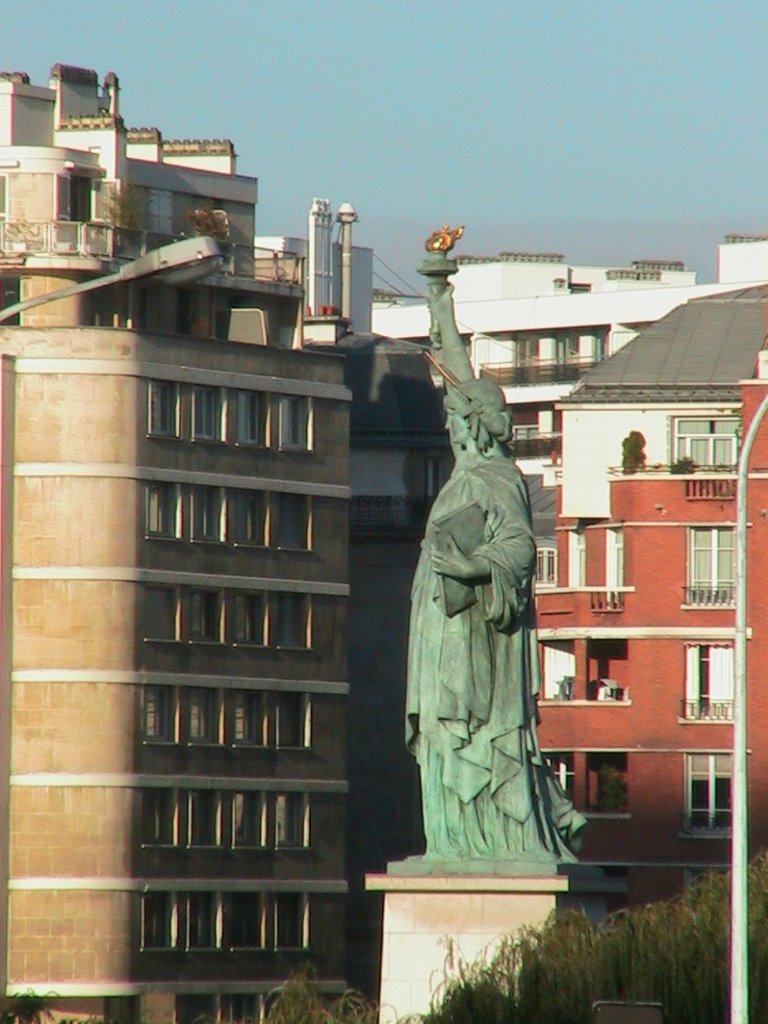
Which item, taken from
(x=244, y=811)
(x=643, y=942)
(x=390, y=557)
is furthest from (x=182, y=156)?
(x=643, y=942)

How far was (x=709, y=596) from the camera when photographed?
341ft

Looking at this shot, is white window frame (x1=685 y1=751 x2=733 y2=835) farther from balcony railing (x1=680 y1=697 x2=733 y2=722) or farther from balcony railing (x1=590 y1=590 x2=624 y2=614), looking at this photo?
balcony railing (x1=590 y1=590 x2=624 y2=614)

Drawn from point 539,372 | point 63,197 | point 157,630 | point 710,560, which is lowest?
point 157,630

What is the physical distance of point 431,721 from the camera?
184 ft

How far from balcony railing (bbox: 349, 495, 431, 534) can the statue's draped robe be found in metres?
61.1

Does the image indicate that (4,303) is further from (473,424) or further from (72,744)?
(473,424)

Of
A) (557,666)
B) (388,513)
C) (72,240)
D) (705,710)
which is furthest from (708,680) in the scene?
(72,240)

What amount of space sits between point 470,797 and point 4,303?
172 feet

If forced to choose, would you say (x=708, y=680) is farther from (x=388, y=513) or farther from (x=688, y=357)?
(x=388, y=513)

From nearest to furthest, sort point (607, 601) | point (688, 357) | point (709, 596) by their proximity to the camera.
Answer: point (709, 596) → point (607, 601) → point (688, 357)

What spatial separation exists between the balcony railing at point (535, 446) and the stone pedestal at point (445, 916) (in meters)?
→ 87.1

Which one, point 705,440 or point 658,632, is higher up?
point 705,440

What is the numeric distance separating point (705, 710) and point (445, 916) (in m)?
48.2

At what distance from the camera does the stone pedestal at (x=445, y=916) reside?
5469 cm
